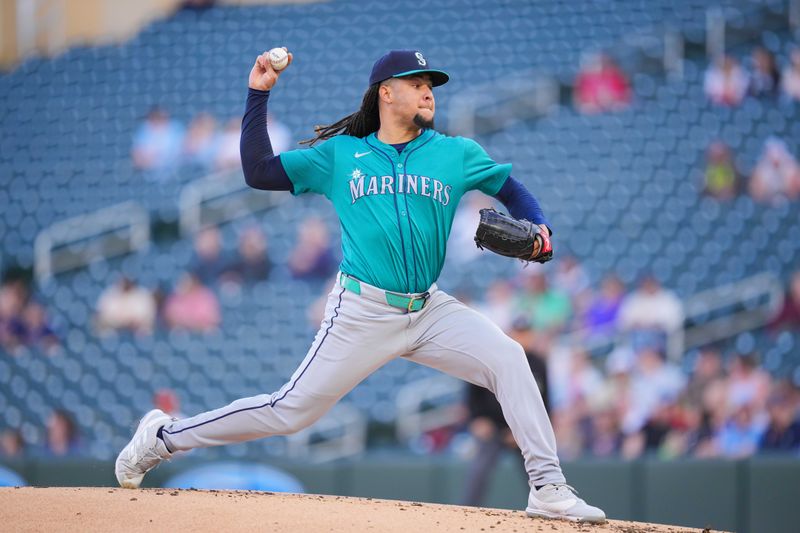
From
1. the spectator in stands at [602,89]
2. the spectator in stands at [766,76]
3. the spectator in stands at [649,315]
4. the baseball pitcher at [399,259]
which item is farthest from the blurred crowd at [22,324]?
the spectator in stands at [766,76]

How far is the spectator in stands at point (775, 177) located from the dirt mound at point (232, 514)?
7.36 meters

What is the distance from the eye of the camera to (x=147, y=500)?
403cm

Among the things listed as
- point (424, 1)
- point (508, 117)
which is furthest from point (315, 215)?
point (424, 1)

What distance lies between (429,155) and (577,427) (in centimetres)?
514

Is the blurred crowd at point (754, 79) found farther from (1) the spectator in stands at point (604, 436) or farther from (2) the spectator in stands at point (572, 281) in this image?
(1) the spectator in stands at point (604, 436)

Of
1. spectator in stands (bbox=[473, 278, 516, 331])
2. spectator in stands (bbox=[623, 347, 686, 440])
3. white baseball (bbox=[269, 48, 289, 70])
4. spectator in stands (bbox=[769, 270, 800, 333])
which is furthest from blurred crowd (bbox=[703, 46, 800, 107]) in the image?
white baseball (bbox=[269, 48, 289, 70])

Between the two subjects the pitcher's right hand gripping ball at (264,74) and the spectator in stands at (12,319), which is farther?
the spectator in stands at (12,319)

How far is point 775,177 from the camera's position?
10969 mm

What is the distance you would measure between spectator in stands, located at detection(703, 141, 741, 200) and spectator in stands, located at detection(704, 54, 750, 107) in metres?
0.92

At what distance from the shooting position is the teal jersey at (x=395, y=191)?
3900 mm

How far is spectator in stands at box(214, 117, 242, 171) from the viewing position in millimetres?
11672

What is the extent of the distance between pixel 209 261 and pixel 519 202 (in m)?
7.02

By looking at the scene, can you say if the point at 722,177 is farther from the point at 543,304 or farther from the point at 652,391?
the point at 652,391

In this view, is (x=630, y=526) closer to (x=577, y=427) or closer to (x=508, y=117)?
(x=577, y=427)
